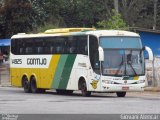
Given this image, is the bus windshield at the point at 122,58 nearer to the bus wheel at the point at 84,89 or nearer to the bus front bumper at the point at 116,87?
the bus front bumper at the point at 116,87

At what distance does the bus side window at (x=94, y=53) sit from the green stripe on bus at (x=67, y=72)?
1621 mm

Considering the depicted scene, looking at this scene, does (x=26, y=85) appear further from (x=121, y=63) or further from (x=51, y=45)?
(x=121, y=63)

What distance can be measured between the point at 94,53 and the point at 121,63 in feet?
4.37

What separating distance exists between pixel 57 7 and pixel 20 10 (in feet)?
18.3

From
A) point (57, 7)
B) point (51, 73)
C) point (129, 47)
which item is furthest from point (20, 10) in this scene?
point (129, 47)

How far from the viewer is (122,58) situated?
30094 mm

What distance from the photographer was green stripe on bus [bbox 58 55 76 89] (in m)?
32.1

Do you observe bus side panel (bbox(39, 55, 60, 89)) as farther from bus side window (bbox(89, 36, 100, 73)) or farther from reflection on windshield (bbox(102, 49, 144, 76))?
reflection on windshield (bbox(102, 49, 144, 76))

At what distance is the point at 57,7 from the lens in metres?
63.8

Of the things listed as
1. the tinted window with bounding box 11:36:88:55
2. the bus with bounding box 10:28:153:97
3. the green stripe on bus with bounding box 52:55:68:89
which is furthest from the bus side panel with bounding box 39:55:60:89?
the tinted window with bounding box 11:36:88:55

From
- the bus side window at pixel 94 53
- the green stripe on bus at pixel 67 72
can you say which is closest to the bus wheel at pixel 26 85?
the green stripe on bus at pixel 67 72

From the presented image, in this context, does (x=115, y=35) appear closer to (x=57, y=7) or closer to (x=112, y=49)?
(x=112, y=49)

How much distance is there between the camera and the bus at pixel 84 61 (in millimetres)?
29938

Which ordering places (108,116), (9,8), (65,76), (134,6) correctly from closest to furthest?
1. (108,116)
2. (65,76)
3. (9,8)
4. (134,6)
